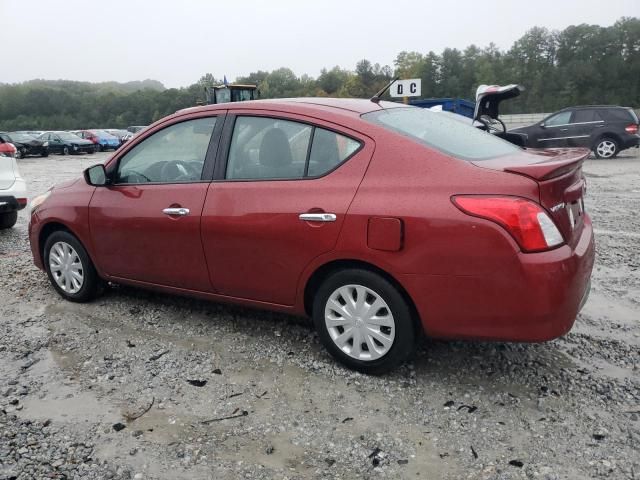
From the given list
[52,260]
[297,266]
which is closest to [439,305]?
[297,266]

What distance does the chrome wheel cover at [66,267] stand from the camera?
4684 millimetres

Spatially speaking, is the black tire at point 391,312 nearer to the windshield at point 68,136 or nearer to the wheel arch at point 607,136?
the wheel arch at point 607,136

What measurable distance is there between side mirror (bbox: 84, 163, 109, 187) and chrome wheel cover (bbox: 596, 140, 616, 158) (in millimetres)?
16502

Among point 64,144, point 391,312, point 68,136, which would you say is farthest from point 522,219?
point 68,136

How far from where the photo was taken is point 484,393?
3.15 meters

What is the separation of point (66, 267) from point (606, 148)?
55.0 feet

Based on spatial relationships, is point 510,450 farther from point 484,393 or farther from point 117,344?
point 117,344

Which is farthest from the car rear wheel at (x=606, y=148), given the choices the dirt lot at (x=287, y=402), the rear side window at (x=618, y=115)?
the dirt lot at (x=287, y=402)

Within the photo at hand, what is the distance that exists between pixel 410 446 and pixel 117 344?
7.42ft

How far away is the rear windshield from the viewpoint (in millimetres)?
3244

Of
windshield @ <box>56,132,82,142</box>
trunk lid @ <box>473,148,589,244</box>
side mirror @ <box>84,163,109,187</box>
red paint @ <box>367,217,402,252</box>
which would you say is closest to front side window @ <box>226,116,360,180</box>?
red paint @ <box>367,217,402,252</box>

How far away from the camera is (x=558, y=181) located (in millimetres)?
2914

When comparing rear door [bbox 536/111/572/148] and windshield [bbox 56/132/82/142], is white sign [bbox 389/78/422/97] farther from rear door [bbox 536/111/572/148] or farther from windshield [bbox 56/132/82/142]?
windshield [bbox 56/132/82/142]

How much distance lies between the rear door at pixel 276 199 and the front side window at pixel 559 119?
51.8 ft
